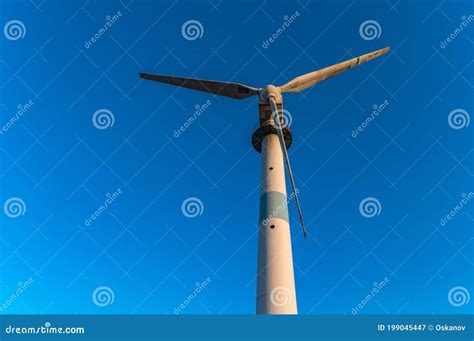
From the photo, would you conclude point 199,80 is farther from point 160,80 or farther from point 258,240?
point 258,240

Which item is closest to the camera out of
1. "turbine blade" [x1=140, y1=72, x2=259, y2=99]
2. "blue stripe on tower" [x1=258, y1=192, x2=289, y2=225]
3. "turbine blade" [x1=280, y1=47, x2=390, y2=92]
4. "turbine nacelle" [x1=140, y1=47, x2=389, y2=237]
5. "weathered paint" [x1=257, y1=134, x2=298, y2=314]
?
"weathered paint" [x1=257, y1=134, x2=298, y2=314]

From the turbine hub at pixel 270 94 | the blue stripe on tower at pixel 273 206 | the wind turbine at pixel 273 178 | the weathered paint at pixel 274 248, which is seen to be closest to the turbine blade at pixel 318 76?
the wind turbine at pixel 273 178

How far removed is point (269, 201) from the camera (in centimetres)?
2730

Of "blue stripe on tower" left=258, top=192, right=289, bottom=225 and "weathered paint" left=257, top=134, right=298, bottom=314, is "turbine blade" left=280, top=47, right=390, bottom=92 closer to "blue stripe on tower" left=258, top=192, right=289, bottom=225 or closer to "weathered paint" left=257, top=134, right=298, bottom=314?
"weathered paint" left=257, top=134, right=298, bottom=314

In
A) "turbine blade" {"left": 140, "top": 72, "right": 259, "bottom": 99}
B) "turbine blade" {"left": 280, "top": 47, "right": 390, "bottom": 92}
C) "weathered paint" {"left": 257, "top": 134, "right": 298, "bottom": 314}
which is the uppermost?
"turbine blade" {"left": 280, "top": 47, "right": 390, "bottom": 92}

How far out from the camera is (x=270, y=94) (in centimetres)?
3475

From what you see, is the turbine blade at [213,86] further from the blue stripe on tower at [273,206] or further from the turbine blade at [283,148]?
the blue stripe on tower at [273,206]

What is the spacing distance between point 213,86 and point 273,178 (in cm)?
1359

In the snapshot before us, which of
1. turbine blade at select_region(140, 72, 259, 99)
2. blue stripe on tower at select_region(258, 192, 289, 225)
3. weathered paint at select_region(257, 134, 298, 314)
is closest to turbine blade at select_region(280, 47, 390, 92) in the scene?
turbine blade at select_region(140, 72, 259, 99)

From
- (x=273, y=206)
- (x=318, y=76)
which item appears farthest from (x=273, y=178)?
(x=318, y=76)

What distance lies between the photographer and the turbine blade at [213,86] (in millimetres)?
37125

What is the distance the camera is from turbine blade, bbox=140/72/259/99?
1462 inches

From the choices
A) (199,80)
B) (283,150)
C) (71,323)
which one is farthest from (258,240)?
(199,80)

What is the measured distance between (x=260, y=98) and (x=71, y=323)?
25.4 m
